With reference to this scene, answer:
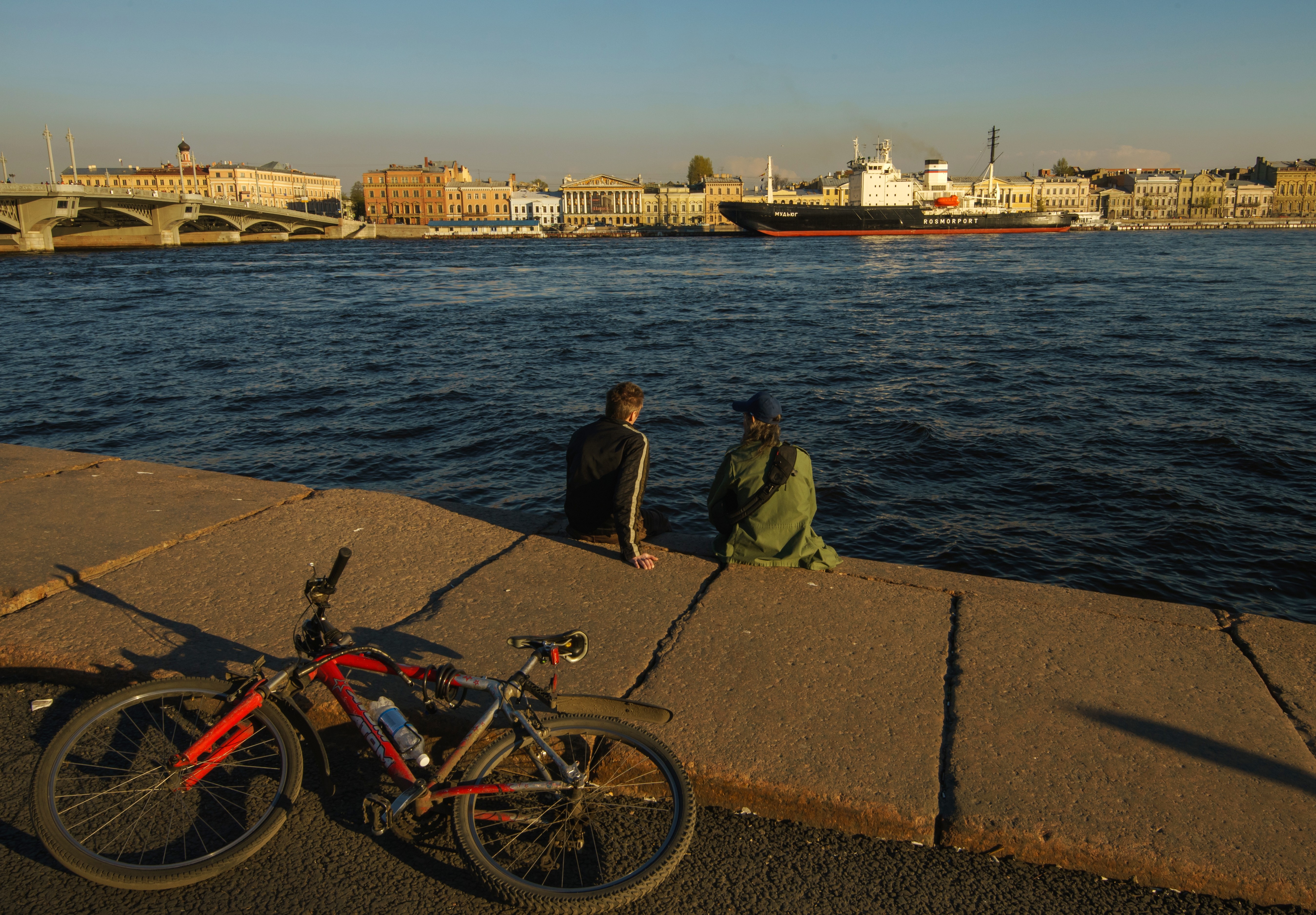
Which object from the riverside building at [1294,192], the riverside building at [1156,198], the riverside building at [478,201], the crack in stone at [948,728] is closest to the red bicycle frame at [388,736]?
the crack in stone at [948,728]

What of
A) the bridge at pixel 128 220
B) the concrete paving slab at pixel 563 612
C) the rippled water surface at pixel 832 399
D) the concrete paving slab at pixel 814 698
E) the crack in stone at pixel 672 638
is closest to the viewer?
the concrete paving slab at pixel 814 698

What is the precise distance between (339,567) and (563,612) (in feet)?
4.24

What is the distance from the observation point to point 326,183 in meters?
164

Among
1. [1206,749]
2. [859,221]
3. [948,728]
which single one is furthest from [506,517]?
[859,221]

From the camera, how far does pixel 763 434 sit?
3.75m

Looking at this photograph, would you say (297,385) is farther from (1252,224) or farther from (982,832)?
(1252,224)

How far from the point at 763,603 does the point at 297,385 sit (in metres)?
12.6

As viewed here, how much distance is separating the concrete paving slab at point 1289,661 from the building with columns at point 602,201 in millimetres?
120559

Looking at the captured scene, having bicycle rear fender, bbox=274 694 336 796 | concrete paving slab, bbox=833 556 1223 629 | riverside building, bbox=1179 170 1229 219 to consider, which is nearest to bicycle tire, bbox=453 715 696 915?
bicycle rear fender, bbox=274 694 336 796

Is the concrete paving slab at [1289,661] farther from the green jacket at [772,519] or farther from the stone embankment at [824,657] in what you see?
the green jacket at [772,519]

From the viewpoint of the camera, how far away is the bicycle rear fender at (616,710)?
2.18 metres

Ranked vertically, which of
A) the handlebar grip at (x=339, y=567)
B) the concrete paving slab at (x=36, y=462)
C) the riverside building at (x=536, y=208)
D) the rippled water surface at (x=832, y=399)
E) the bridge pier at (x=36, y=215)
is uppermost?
the riverside building at (x=536, y=208)

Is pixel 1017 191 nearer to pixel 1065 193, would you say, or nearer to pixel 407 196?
pixel 1065 193

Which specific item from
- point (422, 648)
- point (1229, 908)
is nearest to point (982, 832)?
point (1229, 908)
